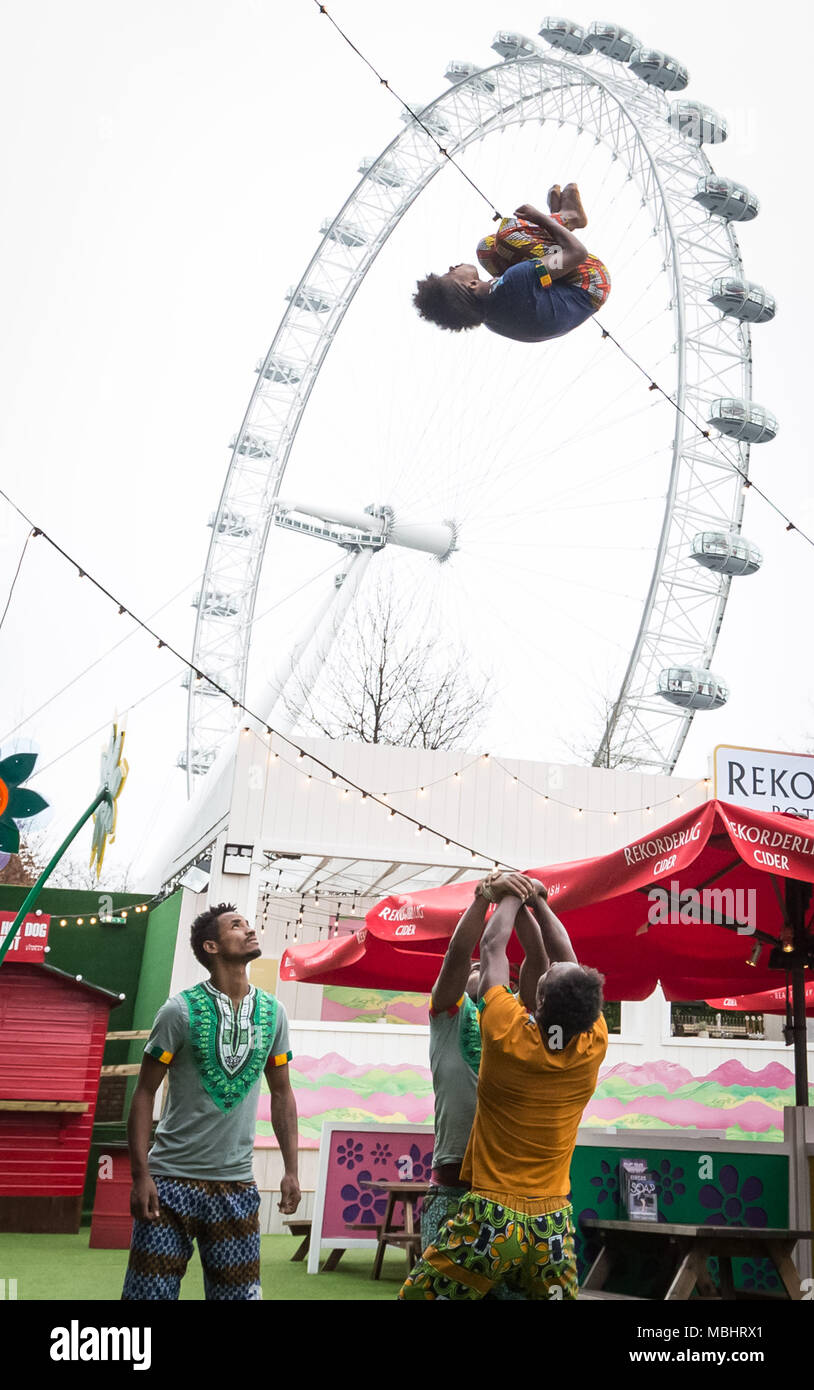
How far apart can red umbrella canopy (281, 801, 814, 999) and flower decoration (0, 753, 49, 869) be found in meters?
1.81

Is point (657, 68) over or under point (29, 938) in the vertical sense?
over

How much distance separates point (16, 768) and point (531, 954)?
3629mm

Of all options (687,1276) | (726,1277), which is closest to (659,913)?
(726,1277)

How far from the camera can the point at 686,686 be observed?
18.9m

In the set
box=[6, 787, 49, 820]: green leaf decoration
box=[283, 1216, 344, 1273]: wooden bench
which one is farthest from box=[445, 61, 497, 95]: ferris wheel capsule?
box=[283, 1216, 344, 1273]: wooden bench

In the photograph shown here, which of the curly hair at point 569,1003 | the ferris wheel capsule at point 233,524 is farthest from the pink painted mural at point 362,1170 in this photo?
the ferris wheel capsule at point 233,524

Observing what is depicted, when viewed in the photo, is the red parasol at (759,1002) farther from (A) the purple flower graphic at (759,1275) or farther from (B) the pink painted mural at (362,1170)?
(A) the purple flower graphic at (759,1275)

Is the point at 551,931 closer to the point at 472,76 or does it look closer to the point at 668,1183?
the point at 668,1183

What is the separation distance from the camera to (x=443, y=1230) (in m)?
2.63

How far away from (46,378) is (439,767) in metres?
11.7

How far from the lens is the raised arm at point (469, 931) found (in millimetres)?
2816

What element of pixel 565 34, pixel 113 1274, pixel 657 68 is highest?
pixel 565 34

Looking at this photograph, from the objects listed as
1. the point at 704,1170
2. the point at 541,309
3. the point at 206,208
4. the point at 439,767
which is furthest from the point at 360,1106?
the point at 206,208

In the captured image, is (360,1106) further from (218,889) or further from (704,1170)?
(704,1170)
